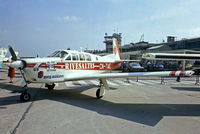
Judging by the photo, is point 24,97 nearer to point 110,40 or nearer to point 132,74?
point 132,74

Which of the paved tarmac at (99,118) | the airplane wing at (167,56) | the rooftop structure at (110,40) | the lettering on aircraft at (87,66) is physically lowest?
the paved tarmac at (99,118)

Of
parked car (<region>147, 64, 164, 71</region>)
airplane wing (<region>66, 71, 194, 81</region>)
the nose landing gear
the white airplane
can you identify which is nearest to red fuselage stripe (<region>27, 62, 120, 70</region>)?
the white airplane

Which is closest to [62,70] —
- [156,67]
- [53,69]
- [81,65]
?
[53,69]

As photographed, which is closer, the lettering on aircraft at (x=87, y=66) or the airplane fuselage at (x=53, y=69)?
the airplane fuselage at (x=53, y=69)

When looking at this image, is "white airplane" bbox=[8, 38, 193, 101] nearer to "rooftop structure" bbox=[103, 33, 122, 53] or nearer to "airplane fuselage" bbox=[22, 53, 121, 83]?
"airplane fuselage" bbox=[22, 53, 121, 83]

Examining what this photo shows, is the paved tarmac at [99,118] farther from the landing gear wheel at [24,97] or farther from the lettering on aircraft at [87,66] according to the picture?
the lettering on aircraft at [87,66]

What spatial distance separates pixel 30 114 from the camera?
5.46 metres

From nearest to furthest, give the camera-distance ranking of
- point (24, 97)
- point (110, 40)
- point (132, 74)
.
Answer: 1. point (132, 74)
2. point (24, 97)
3. point (110, 40)

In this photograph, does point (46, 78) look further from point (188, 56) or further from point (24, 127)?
point (188, 56)

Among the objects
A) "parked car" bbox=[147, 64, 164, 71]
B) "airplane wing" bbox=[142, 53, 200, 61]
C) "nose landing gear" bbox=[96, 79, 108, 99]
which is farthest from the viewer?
"parked car" bbox=[147, 64, 164, 71]

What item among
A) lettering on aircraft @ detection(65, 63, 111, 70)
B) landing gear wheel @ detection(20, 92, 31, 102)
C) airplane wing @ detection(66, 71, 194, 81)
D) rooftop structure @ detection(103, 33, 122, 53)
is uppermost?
rooftop structure @ detection(103, 33, 122, 53)

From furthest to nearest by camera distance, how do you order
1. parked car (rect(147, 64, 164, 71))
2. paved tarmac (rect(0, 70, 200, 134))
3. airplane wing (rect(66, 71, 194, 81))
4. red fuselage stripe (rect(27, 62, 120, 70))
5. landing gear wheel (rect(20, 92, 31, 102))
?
parked car (rect(147, 64, 164, 71)) → red fuselage stripe (rect(27, 62, 120, 70)) → landing gear wheel (rect(20, 92, 31, 102)) → airplane wing (rect(66, 71, 194, 81)) → paved tarmac (rect(0, 70, 200, 134))

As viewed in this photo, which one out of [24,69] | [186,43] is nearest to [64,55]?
[24,69]

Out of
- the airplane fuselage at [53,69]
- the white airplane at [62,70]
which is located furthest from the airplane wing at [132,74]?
the airplane fuselage at [53,69]
